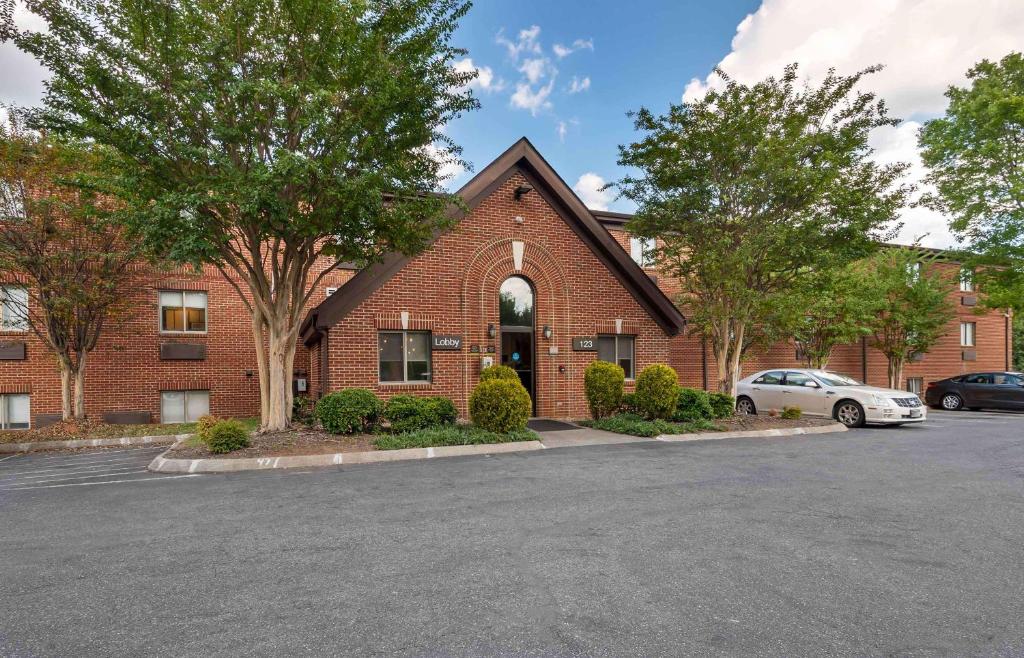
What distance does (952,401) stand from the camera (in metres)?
21.5

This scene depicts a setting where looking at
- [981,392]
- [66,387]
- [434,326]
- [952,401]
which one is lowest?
[952,401]

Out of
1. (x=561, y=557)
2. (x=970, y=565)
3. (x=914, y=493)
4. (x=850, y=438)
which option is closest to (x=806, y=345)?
(x=850, y=438)

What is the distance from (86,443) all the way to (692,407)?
14.1m

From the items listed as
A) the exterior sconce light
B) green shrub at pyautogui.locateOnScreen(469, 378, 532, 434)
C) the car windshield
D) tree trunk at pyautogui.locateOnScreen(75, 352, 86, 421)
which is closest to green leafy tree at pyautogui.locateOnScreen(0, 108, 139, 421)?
tree trunk at pyautogui.locateOnScreen(75, 352, 86, 421)

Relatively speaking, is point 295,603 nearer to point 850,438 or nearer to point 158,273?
point 850,438

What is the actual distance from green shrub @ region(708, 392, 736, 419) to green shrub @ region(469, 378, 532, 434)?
18.4 feet

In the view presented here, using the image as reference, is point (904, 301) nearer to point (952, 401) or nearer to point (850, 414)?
point (952, 401)

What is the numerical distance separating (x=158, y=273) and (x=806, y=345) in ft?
77.7

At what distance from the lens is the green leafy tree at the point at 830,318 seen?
20038mm

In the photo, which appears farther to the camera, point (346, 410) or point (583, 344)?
point (583, 344)

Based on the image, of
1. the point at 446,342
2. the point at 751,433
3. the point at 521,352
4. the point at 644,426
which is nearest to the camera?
the point at 644,426

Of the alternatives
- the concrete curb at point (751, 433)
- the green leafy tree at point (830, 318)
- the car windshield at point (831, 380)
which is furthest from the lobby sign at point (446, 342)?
the green leafy tree at point (830, 318)

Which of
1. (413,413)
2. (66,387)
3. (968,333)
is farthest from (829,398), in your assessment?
(968,333)

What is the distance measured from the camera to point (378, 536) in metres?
5.16
